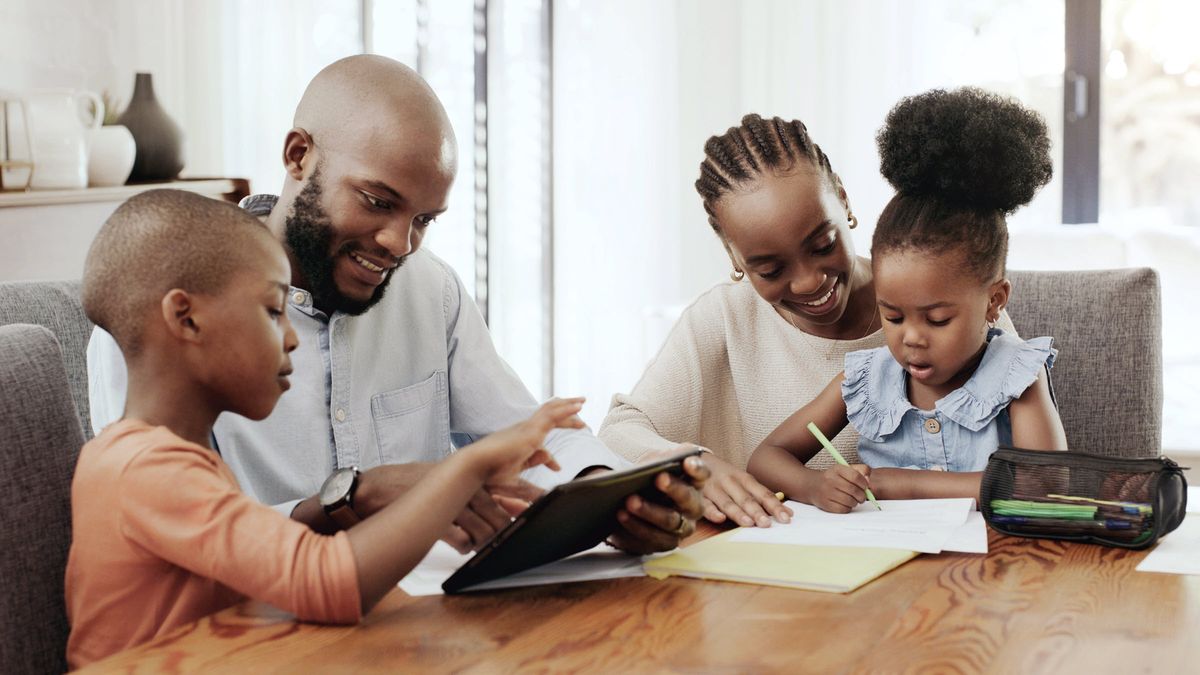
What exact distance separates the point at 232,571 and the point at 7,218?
1988mm

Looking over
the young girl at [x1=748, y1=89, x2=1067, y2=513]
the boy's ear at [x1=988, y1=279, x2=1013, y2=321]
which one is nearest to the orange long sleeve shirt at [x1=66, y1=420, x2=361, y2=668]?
the young girl at [x1=748, y1=89, x2=1067, y2=513]

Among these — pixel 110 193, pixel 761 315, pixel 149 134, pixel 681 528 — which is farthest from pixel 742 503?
pixel 149 134

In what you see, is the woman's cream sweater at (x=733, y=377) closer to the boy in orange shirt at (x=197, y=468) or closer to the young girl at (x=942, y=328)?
the young girl at (x=942, y=328)

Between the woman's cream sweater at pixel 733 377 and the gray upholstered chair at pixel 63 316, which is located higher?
the gray upholstered chair at pixel 63 316

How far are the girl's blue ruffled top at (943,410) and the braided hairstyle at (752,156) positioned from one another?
31 cm

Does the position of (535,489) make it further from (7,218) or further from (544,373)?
(544,373)

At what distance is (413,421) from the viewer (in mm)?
1747

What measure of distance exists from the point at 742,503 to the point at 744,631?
427 millimetres

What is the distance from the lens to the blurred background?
4758 millimetres

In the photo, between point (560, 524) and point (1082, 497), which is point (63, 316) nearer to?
point (560, 524)

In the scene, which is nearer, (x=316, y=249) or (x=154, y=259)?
(x=154, y=259)

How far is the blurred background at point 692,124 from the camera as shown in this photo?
476 centimetres

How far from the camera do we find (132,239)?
1.15m

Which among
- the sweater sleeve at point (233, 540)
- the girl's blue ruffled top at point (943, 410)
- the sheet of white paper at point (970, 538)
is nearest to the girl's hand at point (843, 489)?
the sheet of white paper at point (970, 538)
